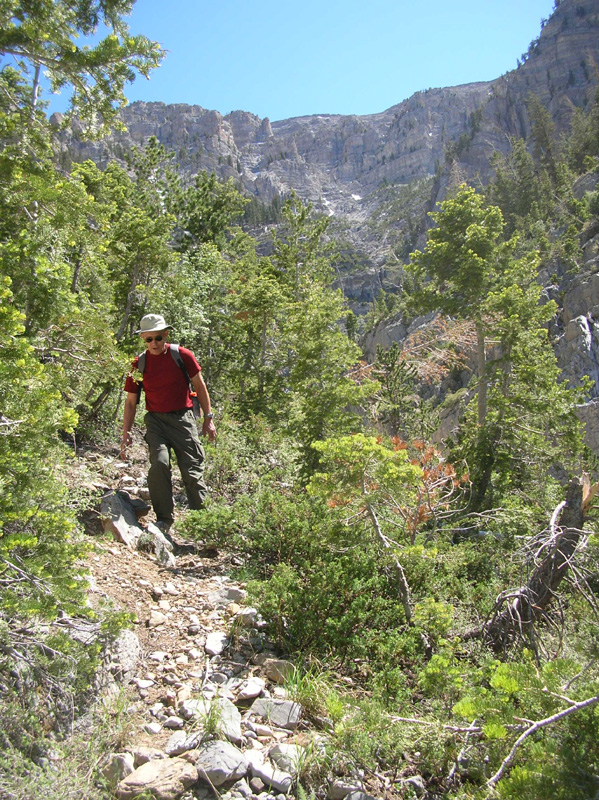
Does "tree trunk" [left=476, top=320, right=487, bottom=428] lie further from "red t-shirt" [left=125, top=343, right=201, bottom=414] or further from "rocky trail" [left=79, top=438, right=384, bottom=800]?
"rocky trail" [left=79, top=438, right=384, bottom=800]

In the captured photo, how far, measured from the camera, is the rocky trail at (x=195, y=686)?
2.38 meters

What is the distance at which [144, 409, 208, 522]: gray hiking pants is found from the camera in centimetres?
537

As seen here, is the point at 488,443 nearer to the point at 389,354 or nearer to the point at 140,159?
the point at 389,354

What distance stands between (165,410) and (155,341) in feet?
2.49

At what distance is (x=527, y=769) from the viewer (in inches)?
78.2

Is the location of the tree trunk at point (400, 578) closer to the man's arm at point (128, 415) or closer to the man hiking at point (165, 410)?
the man hiking at point (165, 410)

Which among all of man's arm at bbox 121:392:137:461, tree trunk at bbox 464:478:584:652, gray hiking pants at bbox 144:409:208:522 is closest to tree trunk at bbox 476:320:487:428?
gray hiking pants at bbox 144:409:208:522

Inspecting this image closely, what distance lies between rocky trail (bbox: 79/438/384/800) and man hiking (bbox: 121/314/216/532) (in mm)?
526

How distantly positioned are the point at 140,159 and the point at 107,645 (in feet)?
67.1

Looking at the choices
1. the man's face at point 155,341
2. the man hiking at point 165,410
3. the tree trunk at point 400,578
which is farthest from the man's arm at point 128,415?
the tree trunk at point 400,578

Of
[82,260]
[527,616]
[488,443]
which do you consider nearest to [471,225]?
[488,443]

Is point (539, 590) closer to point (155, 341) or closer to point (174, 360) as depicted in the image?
point (174, 360)

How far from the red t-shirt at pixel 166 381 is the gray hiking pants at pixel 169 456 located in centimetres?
→ 10

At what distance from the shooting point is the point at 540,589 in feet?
11.6
